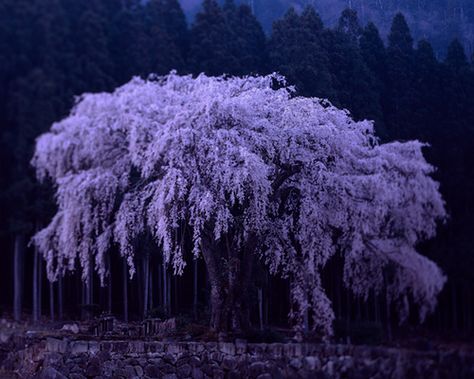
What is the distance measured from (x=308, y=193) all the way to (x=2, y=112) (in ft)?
23.2

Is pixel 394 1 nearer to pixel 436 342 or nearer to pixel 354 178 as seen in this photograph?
pixel 354 178

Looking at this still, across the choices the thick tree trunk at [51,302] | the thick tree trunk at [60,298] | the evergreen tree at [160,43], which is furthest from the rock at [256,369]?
the evergreen tree at [160,43]

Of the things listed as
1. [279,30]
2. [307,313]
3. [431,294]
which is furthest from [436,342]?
[279,30]

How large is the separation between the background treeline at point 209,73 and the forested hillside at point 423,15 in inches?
3.9

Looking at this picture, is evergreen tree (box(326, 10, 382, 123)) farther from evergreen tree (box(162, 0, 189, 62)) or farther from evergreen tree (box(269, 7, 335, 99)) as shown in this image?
evergreen tree (box(162, 0, 189, 62))

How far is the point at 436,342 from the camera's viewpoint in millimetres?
5844

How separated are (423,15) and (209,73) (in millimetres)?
3908

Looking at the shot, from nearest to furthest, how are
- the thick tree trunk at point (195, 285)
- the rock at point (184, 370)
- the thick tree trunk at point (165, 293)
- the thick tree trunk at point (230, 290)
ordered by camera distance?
the rock at point (184, 370) < the thick tree trunk at point (230, 290) < the thick tree trunk at point (165, 293) < the thick tree trunk at point (195, 285)

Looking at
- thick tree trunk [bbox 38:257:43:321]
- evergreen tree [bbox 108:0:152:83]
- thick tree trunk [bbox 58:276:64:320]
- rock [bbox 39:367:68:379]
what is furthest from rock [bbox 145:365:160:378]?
evergreen tree [bbox 108:0:152:83]

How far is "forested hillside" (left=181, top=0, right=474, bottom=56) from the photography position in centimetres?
709

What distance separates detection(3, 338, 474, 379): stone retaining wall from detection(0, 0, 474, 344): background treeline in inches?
19.4

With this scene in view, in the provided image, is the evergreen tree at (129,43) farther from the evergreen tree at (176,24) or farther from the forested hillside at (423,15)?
the forested hillside at (423,15)

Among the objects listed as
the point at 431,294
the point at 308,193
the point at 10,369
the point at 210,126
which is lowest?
the point at 10,369

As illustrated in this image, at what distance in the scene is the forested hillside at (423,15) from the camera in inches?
279
